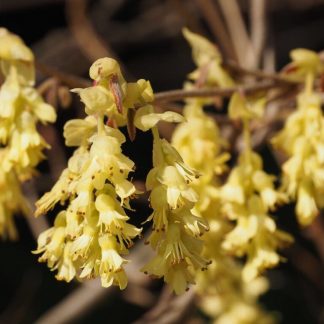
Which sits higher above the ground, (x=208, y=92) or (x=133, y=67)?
(x=208, y=92)

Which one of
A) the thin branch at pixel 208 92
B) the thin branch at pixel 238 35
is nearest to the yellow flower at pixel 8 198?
the thin branch at pixel 208 92

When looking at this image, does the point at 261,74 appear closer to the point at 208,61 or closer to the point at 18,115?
the point at 208,61

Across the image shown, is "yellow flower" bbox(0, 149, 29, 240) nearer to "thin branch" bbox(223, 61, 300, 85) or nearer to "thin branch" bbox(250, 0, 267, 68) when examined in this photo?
"thin branch" bbox(223, 61, 300, 85)

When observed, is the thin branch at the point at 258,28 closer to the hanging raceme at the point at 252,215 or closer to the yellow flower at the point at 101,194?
the hanging raceme at the point at 252,215

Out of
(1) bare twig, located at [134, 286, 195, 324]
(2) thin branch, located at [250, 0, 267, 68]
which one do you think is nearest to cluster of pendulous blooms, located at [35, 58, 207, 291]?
(1) bare twig, located at [134, 286, 195, 324]

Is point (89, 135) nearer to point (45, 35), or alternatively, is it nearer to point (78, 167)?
point (78, 167)

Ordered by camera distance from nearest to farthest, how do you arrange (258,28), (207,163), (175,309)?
Answer: (207,163) → (175,309) → (258,28)

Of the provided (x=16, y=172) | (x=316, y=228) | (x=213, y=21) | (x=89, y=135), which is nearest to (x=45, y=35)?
(x=213, y=21)

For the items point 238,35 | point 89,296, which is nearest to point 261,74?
point 238,35
